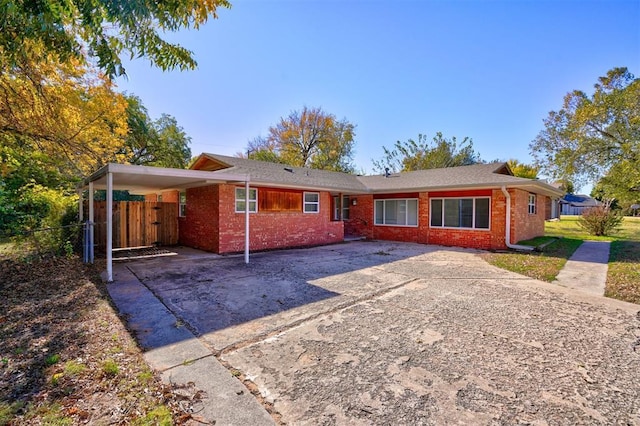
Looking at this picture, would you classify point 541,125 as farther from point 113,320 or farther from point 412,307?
point 113,320

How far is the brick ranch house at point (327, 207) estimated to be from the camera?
10.3 meters

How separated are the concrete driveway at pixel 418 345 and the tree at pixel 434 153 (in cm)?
2528

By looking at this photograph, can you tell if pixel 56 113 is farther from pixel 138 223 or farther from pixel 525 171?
pixel 525 171

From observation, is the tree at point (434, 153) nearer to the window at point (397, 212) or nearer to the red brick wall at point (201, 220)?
the window at point (397, 212)

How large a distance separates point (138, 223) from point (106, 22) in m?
8.35

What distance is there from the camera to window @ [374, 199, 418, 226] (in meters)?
13.9

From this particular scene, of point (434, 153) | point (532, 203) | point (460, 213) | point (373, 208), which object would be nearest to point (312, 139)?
point (434, 153)

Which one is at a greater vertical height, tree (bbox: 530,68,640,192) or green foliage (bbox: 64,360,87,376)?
tree (bbox: 530,68,640,192)

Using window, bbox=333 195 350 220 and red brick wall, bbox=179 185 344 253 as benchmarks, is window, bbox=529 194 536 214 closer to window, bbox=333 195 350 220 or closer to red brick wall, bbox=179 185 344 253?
window, bbox=333 195 350 220

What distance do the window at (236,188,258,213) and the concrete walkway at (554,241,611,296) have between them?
9097mm

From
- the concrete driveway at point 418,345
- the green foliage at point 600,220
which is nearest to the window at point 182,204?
the concrete driveway at point 418,345

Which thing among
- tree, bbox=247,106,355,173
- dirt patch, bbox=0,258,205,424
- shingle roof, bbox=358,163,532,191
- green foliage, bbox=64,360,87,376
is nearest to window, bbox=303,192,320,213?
shingle roof, bbox=358,163,532,191

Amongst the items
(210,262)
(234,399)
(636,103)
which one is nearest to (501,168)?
(636,103)

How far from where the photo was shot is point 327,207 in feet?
44.1
